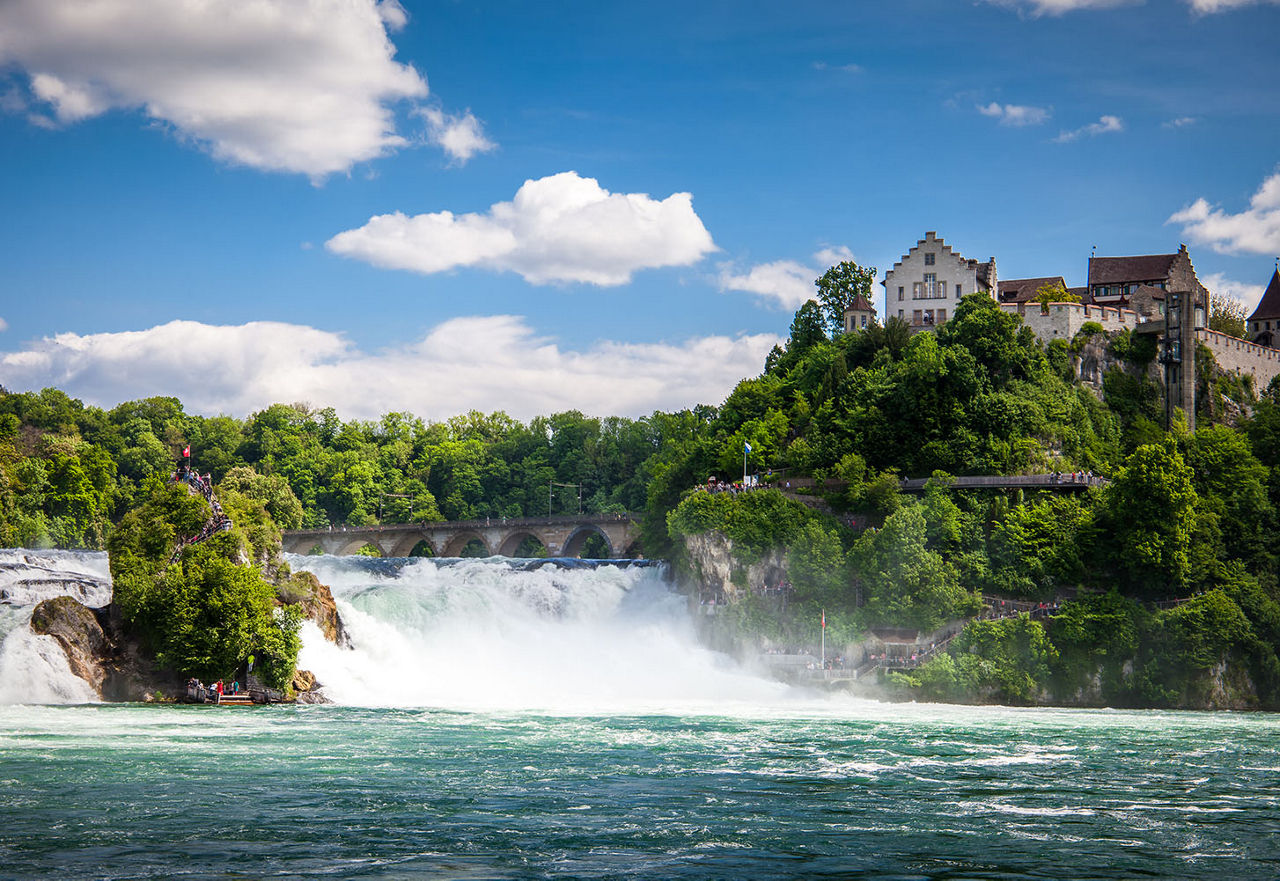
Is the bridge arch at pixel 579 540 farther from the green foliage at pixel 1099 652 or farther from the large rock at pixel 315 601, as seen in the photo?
the green foliage at pixel 1099 652

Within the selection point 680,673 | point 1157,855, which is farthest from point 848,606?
point 1157,855

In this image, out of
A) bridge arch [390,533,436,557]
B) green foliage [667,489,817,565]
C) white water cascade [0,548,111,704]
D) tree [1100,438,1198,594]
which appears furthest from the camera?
bridge arch [390,533,436,557]

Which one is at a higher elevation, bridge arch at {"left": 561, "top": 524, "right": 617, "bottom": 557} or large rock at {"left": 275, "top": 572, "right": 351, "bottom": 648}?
bridge arch at {"left": 561, "top": 524, "right": 617, "bottom": 557}

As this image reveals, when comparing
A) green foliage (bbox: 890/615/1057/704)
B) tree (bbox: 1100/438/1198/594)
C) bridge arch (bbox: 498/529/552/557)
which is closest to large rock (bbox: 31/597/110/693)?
green foliage (bbox: 890/615/1057/704)

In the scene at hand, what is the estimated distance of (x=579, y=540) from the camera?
99.7 m

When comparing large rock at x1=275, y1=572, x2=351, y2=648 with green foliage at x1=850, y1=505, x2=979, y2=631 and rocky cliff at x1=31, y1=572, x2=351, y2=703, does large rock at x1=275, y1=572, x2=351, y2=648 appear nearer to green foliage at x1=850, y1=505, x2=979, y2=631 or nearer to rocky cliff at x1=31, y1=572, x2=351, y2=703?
rocky cliff at x1=31, y1=572, x2=351, y2=703

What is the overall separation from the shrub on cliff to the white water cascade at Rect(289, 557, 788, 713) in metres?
4.04

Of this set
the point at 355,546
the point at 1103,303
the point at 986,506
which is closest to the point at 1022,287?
the point at 1103,303

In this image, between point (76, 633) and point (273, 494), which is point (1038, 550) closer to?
point (76, 633)

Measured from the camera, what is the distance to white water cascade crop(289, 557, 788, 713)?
54062 millimetres

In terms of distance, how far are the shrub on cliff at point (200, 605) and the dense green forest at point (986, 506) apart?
2494 centimetres

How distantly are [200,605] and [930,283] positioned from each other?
5482 centimetres

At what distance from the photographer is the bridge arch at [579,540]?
94625 millimetres

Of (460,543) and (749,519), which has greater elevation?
(749,519)
